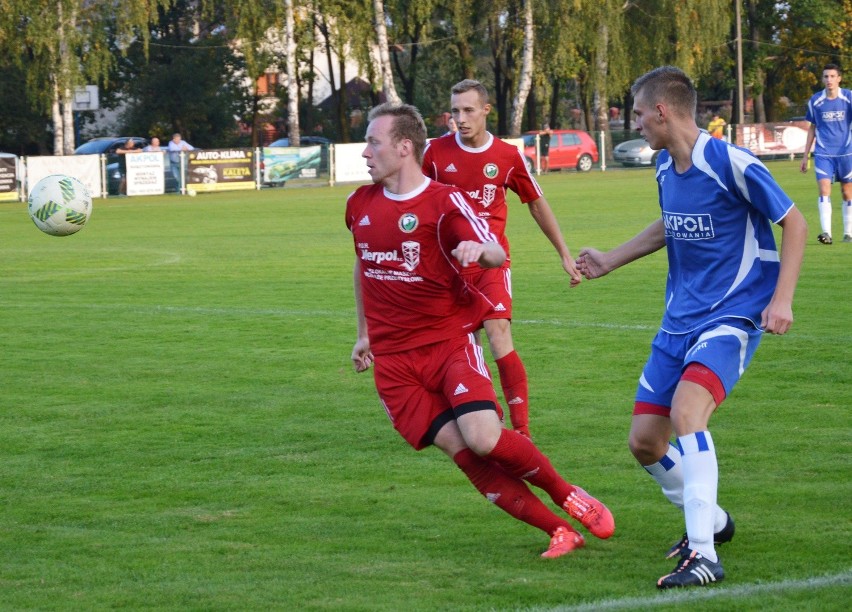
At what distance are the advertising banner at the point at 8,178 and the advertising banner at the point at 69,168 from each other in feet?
1.31

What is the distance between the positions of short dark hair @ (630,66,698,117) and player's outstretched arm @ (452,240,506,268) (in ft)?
2.79

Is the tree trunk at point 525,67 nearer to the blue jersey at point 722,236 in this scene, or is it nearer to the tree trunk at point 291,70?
the tree trunk at point 291,70

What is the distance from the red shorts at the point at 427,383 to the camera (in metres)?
5.21

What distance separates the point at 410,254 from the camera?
5.30 metres

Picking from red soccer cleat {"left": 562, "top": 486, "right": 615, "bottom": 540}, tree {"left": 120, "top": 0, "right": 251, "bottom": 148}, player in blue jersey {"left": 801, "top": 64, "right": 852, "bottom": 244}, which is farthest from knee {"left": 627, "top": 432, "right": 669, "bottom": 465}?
tree {"left": 120, "top": 0, "right": 251, "bottom": 148}

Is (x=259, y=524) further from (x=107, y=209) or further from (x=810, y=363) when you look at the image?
(x=107, y=209)

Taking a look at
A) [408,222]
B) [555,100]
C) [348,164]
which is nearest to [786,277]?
[408,222]

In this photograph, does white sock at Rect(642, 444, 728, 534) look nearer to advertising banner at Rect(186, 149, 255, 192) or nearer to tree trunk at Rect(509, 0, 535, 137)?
advertising banner at Rect(186, 149, 255, 192)

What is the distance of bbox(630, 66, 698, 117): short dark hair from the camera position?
5.04 m

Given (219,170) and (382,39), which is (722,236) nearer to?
(219,170)

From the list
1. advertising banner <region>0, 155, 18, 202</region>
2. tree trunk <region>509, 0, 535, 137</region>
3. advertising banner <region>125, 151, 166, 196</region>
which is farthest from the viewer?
tree trunk <region>509, 0, 535, 137</region>

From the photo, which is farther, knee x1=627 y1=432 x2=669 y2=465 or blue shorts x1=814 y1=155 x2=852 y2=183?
blue shorts x1=814 y1=155 x2=852 y2=183

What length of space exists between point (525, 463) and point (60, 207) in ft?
23.2

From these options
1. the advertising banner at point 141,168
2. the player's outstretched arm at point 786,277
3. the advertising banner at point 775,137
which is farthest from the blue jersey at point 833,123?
the advertising banner at point 775,137
